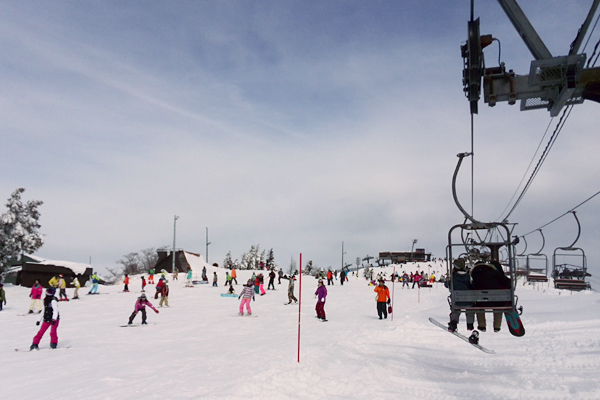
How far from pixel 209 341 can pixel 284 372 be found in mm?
5721

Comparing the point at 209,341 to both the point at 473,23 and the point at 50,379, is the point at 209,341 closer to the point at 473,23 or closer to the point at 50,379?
the point at 50,379

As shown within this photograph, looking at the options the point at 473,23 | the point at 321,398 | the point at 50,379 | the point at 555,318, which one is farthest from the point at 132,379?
the point at 555,318

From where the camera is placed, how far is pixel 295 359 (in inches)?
417

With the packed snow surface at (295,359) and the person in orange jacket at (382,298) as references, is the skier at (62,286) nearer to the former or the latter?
the packed snow surface at (295,359)

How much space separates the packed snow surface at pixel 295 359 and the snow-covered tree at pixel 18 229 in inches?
849

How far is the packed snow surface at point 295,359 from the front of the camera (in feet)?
27.8

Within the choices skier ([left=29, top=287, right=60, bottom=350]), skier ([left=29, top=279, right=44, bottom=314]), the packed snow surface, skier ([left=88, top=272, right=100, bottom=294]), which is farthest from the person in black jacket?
skier ([left=88, top=272, right=100, bottom=294])

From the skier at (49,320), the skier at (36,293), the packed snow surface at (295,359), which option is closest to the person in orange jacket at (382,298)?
the packed snow surface at (295,359)

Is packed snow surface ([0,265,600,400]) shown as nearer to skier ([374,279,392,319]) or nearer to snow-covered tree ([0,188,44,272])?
skier ([374,279,392,319])

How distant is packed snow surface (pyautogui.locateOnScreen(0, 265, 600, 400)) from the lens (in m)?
8.47

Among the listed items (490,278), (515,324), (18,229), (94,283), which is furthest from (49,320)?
(18,229)

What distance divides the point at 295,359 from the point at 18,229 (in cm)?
3814

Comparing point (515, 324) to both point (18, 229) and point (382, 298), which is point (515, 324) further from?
point (18, 229)

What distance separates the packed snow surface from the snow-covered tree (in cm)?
2156
